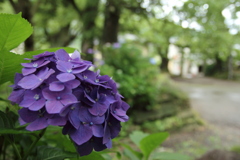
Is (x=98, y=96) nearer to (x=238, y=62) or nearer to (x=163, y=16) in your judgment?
(x=163, y=16)

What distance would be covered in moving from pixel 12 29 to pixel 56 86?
0.83 feet

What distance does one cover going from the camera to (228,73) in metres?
19.2

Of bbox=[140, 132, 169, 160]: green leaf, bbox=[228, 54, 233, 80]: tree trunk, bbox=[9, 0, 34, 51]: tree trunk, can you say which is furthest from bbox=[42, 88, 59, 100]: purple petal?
bbox=[228, 54, 233, 80]: tree trunk

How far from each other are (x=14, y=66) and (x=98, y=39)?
6218 mm

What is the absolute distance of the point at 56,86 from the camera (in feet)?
1.83

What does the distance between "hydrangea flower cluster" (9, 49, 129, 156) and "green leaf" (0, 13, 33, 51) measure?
0.35 feet

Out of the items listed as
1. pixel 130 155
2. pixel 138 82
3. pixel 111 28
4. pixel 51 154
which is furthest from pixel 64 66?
pixel 111 28

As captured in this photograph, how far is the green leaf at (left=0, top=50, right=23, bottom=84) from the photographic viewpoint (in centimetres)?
65

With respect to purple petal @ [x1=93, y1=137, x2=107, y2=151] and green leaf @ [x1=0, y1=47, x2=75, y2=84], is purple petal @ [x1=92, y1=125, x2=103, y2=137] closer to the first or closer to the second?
purple petal @ [x1=93, y1=137, x2=107, y2=151]

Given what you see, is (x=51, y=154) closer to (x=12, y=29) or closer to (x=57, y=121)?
(x=57, y=121)

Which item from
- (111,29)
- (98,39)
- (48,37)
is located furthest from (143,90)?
(48,37)

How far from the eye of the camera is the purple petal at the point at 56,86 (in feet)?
1.80

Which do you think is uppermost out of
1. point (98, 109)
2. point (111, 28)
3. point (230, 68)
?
point (111, 28)

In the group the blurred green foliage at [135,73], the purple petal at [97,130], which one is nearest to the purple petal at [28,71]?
the purple petal at [97,130]
